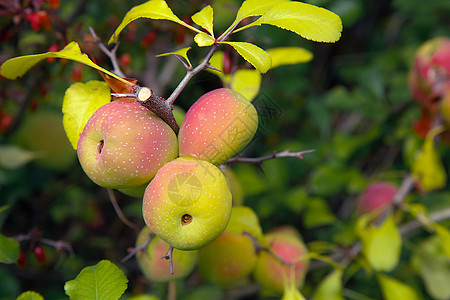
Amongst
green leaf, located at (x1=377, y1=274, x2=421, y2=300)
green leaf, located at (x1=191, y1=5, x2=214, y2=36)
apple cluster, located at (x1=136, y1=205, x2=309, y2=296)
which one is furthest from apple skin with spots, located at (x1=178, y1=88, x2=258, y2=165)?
A: green leaf, located at (x1=377, y1=274, x2=421, y2=300)

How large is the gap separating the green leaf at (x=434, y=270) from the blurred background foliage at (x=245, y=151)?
5 centimetres

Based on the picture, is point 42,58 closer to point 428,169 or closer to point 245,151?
point 245,151

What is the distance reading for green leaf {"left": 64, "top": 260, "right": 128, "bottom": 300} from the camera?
59 cm

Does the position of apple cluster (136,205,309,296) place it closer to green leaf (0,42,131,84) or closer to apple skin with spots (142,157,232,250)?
apple skin with spots (142,157,232,250)

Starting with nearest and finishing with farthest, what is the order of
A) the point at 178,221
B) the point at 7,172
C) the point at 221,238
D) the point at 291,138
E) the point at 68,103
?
the point at 178,221 < the point at 68,103 < the point at 221,238 < the point at 7,172 < the point at 291,138

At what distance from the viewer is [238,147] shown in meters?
0.58

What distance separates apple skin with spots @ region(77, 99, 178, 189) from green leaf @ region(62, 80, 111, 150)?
7 centimetres

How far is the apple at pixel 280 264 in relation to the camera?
0.94 metres

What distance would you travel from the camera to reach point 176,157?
59cm

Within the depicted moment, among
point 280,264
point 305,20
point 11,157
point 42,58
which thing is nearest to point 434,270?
point 280,264

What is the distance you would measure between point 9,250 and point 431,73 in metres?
1.30

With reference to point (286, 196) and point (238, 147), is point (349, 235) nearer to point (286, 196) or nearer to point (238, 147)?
point (286, 196)

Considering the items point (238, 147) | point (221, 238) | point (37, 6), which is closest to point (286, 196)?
point (221, 238)

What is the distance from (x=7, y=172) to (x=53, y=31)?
480 mm
